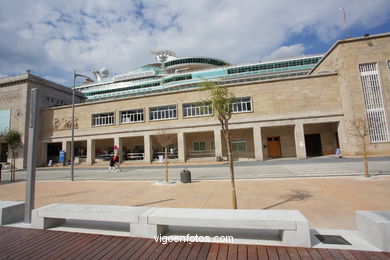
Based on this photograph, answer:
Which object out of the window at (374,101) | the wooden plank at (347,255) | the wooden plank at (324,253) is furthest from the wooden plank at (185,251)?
the window at (374,101)

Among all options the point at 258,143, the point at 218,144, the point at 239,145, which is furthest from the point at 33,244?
the point at 239,145

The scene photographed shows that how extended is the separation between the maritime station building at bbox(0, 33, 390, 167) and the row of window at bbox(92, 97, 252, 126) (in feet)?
0.46

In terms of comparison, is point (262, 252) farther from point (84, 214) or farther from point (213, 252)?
point (84, 214)

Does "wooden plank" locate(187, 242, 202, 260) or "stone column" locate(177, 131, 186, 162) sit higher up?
"stone column" locate(177, 131, 186, 162)

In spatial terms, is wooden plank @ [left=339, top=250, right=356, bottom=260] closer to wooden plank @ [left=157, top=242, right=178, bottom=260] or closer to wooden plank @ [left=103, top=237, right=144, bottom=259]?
wooden plank @ [left=157, top=242, right=178, bottom=260]

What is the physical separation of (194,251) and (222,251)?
0.46m

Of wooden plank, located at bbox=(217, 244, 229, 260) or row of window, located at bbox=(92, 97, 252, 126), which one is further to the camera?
row of window, located at bbox=(92, 97, 252, 126)

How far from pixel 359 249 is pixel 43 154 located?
39.6 m

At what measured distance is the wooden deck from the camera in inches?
113

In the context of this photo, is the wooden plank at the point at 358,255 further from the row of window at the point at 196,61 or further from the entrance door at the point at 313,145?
the row of window at the point at 196,61

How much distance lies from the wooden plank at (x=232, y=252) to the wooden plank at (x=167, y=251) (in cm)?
96

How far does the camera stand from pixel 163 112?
2750 cm

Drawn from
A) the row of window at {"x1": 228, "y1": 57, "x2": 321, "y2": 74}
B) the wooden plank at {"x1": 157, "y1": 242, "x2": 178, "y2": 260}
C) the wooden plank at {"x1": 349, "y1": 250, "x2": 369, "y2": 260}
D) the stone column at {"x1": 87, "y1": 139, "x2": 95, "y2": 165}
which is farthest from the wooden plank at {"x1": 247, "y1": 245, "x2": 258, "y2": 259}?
the row of window at {"x1": 228, "y1": 57, "x2": 321, "y2": 74}

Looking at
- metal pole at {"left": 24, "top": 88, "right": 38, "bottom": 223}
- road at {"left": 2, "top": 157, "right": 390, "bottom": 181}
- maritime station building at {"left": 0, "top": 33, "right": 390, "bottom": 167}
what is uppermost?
maritime station building at {"left": 0, "top": 33, "right": 390, "bottom": 167}
